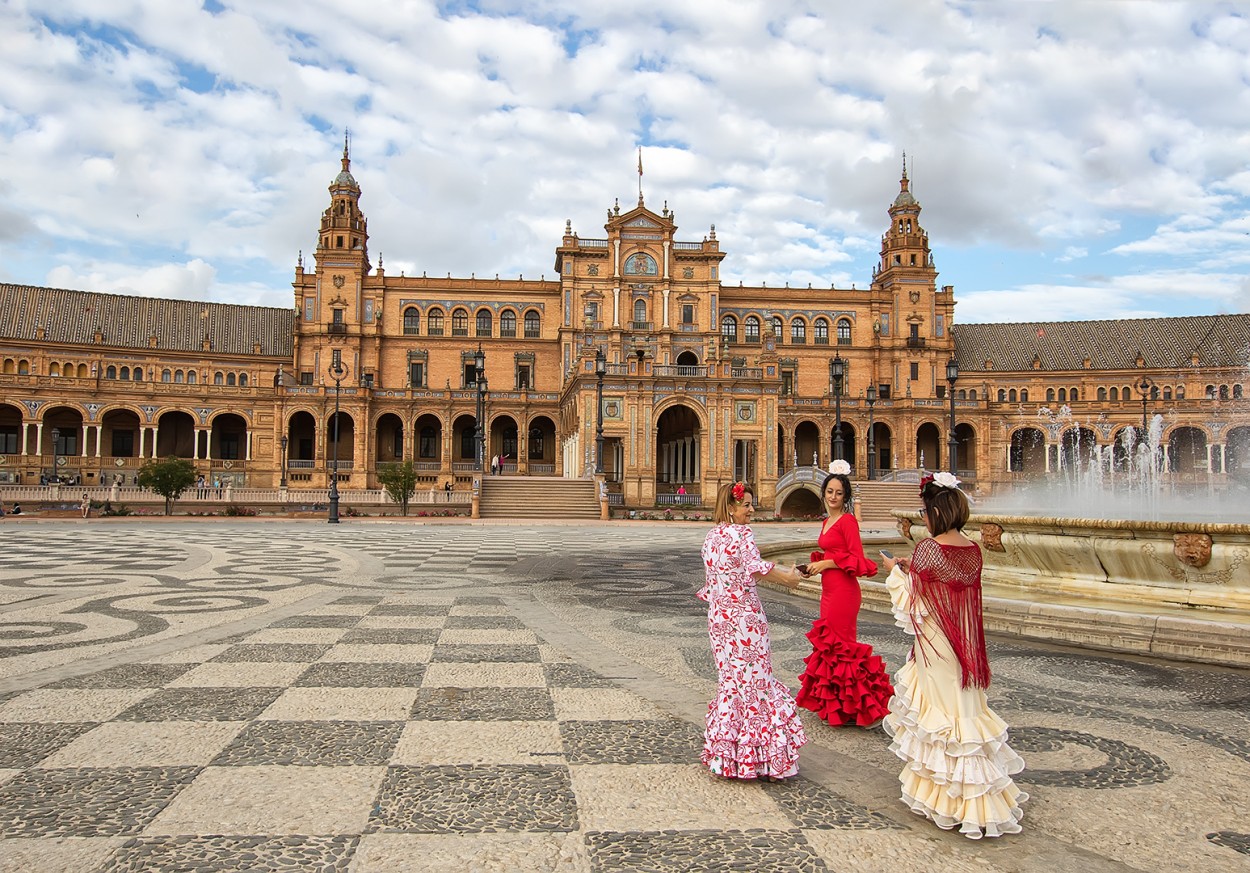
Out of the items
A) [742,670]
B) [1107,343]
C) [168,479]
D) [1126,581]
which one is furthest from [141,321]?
[1107,343]

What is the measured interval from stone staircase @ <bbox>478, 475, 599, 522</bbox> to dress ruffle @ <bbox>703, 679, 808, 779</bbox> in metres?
30.0

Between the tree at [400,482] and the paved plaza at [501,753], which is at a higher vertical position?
the tree at [400,482]

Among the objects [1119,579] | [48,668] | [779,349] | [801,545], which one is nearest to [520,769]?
[48,668]

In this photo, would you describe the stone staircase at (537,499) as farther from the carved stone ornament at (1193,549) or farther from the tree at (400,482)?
the carved stone ornament at (1193,549)

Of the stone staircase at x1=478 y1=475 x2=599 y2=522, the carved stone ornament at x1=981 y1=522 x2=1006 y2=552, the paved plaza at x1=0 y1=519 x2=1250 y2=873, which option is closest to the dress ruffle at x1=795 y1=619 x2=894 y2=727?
the paved plaza at x1=0 y1=519 x2=1250 y2=873

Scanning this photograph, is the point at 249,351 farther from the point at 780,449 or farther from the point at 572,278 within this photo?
the point at 780,449

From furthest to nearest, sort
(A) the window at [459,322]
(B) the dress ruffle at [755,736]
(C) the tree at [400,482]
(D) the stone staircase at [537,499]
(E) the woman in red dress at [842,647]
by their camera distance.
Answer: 1. (A) the window at [459,322]
2. (C) the tree at [400,482]
3. (D) the stone staircase at [537,499]
4. (E) the woman in red dress at [842,647]
5. (B) the dress ruffle at [755,736]

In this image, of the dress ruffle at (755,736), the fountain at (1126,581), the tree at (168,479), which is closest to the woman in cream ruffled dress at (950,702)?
→ the dress ruffle at (755,736)

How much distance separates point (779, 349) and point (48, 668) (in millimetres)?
63221

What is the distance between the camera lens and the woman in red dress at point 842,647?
5.80 m

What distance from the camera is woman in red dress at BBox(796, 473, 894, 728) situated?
228 inches

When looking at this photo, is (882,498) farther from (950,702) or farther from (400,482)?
(950,702)

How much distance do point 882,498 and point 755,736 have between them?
1522 inches

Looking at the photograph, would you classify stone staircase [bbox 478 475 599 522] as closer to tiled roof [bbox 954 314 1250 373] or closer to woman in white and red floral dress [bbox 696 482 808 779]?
woman in white and red floral dress [bbox 696 482 808 779]
